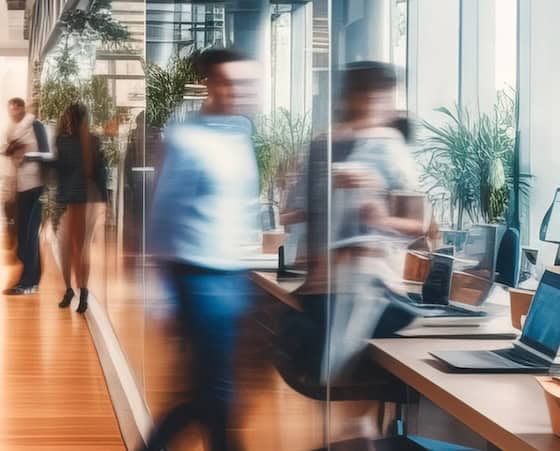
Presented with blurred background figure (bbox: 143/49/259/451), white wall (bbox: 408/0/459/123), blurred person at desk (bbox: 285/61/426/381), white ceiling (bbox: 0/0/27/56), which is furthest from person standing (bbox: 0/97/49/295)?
white wall (bbox: 408/0/459/123)

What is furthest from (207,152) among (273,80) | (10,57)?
(10,57)

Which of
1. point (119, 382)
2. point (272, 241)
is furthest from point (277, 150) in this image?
point (119, 382)

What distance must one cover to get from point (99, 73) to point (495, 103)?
2313 millimetres

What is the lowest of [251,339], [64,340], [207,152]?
[64,340]

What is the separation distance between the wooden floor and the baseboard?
0.03 m

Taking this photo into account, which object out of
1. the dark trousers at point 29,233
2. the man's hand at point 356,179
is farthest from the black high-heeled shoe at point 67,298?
the man's hand at point 356,179

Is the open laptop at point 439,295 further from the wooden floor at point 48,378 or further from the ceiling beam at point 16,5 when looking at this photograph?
the ceiling beam at point 16,5

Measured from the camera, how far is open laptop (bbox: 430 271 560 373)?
6.00 ft

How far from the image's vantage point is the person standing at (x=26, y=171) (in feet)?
13.0

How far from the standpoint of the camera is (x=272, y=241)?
→ 242 cm

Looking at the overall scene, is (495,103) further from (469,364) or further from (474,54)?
(469,364)

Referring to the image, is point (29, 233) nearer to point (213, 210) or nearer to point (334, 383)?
point (213, 210)

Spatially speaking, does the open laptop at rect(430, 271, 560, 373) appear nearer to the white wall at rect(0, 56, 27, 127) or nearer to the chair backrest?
the chair backrest

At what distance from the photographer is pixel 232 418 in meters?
2.74
